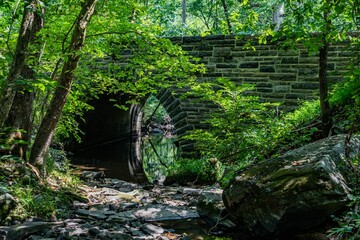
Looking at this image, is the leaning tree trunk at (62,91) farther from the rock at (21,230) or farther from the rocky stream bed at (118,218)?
the rock at (21,230)

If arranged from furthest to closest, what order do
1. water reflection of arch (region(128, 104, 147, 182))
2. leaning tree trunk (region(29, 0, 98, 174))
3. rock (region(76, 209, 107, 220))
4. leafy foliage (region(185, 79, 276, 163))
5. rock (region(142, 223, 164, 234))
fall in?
1. water reflection of arch (region(128, 104, 147, 182))
2. leafy foliage (region(185, 79, 276, 163))
3. leaning tree trunk (region(29, 0, 98, 174))
4. rock (region(76, 209, 107, 220))
5. rock (region(142, 223, 164, 234))

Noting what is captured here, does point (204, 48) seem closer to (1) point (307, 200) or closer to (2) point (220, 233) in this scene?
(2) point (220, 233)

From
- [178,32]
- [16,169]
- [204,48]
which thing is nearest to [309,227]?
[16,169]

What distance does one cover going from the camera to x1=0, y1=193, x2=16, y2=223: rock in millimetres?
3632

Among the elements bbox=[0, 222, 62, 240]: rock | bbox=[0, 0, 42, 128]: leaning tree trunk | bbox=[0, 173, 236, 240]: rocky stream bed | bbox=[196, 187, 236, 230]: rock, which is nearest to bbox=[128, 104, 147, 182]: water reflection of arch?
bbox=[0, 173, 236, 240]: rocky stream bed

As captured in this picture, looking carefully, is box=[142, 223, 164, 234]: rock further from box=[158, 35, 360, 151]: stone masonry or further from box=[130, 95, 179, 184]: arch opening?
box=[158, 35, 360, 151]: stone masonry

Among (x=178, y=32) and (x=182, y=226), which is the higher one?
(x=178, y=32)

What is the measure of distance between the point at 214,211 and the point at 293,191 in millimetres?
1570

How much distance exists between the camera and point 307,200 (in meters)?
3.47

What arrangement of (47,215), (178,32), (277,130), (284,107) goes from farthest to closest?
(178,32) < (284,107) < (277,130) < (47,215)

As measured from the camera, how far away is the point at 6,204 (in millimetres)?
3699

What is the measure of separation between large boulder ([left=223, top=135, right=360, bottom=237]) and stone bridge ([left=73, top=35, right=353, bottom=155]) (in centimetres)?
467

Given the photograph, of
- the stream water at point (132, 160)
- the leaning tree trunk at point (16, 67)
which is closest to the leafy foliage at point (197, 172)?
the stream water at point (132, 160)

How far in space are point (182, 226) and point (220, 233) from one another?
51 centimetres
